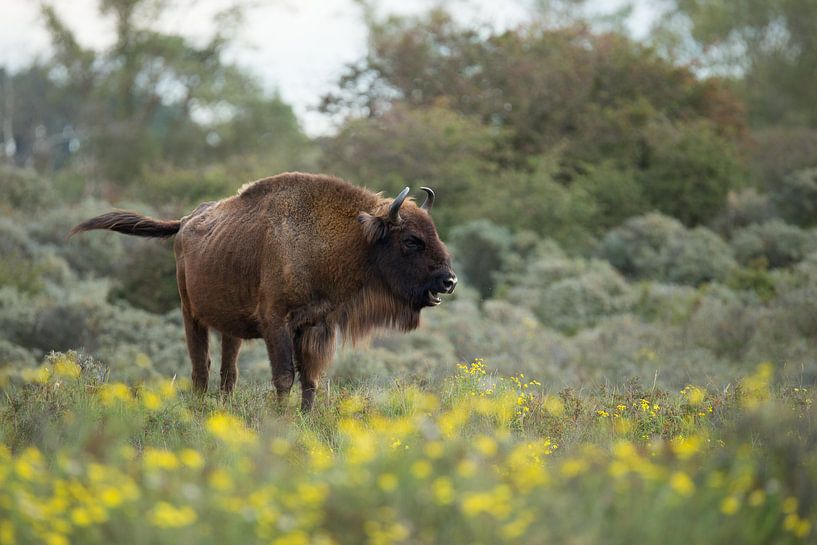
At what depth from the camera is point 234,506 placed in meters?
4.20

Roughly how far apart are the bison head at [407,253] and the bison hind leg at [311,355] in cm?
79

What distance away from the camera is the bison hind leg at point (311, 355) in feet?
29.0

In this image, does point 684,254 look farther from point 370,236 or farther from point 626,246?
point 370,236

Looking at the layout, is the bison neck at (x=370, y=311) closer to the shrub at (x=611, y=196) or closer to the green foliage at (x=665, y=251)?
the green foliage at (x=665, y=251)

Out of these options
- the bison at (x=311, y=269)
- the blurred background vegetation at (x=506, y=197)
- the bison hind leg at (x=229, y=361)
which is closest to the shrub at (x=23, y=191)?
the blurred background vegetation at (x=506, y=197)

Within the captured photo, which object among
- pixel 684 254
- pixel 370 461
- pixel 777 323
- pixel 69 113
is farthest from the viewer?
pixel 69 113

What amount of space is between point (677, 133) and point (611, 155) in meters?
1.89

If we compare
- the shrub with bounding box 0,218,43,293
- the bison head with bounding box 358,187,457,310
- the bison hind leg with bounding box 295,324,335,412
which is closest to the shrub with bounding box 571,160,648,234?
the shrub with bounding box 0,218,43,293

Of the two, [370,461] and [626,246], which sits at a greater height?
[626,246]

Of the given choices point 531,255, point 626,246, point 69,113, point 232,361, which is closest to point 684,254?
point 626,246

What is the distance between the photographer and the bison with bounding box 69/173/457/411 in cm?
883

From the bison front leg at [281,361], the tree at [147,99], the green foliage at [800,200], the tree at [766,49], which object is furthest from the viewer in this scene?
the tree at [766,49]

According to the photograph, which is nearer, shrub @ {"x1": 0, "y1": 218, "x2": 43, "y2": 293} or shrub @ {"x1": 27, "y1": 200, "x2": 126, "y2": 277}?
→ shrub @ {"x1": 0, "y1": 218, "x2": 43, "y2": 293}

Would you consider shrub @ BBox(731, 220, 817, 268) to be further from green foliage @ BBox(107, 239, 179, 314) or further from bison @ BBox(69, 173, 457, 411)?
bison @ BBox(69, 173, 457, 411)
